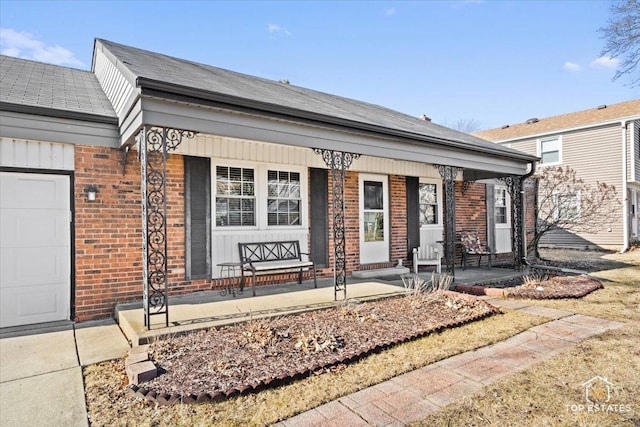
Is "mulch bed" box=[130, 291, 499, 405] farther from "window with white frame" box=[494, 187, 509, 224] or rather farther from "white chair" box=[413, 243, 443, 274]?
"window with white frame" box=[494, 187, 509, 224]

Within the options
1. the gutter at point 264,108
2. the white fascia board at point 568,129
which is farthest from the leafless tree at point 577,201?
the gutter at point 264,108

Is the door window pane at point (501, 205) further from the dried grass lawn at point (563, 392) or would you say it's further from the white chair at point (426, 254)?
the dried grass lawn at point (563, 392)

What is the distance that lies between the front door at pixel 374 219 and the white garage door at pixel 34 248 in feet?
18.8

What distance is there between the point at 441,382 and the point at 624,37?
11.4 metres

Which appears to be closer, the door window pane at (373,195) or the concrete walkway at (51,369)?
the concrete walkway at (51,369)

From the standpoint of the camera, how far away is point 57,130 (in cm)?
490

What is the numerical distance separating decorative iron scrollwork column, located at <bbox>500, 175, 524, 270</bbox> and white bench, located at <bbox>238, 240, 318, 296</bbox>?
5782 millimetres

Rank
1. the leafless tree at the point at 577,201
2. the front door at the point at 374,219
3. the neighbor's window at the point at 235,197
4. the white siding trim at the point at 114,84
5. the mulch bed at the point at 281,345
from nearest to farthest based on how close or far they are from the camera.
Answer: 1. the mulch bed at the point at 281,345
2. the white siding trim at the point at 114,84
3. the neighbor's window at the point at 235,197
4. the front door at the point at 374,219
5. the leafless tree at the point at 577,201

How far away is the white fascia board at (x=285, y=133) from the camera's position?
426cm

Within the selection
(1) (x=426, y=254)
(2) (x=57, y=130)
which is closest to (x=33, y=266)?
(2) (x=57, y=130)

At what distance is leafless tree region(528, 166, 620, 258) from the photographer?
46.3 feet

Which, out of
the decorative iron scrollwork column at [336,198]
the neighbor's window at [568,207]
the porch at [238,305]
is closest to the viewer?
the porch at [238,305]

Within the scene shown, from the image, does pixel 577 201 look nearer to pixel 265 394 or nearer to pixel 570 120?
pixel 570 120

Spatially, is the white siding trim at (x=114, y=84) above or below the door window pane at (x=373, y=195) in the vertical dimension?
above
